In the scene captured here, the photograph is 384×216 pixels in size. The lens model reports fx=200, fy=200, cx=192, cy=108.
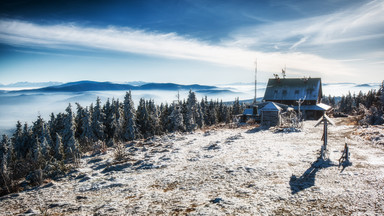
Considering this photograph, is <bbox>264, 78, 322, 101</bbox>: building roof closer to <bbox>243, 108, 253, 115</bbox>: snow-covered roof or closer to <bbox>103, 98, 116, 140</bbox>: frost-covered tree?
<bbox>243, 108, 253, 115</bbox>: snow-covered roof

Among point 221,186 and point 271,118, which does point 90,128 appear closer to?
point 271,118

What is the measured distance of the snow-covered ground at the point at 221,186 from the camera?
8.16m

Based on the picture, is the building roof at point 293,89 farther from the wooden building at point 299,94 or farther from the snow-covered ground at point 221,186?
the snow-covered ground at point 221,186

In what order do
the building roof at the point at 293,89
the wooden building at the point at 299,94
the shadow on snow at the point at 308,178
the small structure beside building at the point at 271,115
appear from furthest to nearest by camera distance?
1. the building roof at the point at 293,89
2. the wooden building at the point at 299,94
3. the small structure beside building at the point at 271,115
4. the shadow on snow at the point at 308,178

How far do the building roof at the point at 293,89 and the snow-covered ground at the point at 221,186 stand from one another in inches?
1215

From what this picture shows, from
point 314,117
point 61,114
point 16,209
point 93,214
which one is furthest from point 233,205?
point 61,114

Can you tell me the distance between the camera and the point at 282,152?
52.2 ft

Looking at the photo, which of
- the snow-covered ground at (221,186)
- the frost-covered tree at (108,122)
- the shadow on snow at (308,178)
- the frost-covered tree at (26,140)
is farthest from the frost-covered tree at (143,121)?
the shadow on snow at (308,178)

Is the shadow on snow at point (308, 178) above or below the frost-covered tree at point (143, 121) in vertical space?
above

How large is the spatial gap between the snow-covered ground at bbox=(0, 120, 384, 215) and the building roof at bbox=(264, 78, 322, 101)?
30.9 metres

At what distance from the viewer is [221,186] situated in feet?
33.7

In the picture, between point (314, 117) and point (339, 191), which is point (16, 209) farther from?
point (314, 117)

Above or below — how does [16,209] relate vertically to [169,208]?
below

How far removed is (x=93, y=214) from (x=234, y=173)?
7504 millimetres
